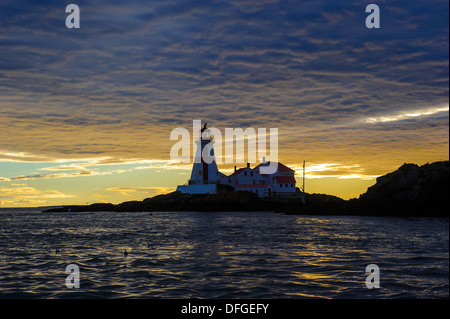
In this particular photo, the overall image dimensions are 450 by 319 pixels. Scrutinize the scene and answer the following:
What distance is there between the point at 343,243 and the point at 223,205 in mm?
55043

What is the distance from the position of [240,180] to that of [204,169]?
10.4m

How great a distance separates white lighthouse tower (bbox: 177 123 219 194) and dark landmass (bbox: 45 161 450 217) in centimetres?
196

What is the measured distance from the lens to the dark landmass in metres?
58.1

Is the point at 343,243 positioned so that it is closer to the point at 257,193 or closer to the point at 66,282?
the point at 66,282

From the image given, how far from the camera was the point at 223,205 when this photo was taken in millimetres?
83750

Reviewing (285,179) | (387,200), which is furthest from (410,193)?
(285,179)

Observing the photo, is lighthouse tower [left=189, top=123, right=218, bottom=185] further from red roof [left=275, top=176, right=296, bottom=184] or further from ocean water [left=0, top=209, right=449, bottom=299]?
ocean water [left=0, top=209, right=449, bottom=299]

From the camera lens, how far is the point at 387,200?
65375mm

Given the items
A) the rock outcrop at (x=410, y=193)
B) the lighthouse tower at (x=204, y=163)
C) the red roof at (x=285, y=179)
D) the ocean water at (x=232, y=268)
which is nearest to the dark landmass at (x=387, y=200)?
the rock outcrop at (x=410, y=193)

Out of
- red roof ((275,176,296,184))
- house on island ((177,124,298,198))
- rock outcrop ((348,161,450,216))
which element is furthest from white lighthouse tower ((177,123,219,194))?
rock outcrop ((348,161,450,216))

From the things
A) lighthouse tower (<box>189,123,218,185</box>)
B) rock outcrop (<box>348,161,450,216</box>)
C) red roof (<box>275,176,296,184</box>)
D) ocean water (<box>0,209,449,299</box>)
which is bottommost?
ocean water (<box>0,209,449,299</box>)

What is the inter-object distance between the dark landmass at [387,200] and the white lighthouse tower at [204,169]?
1960 mm
